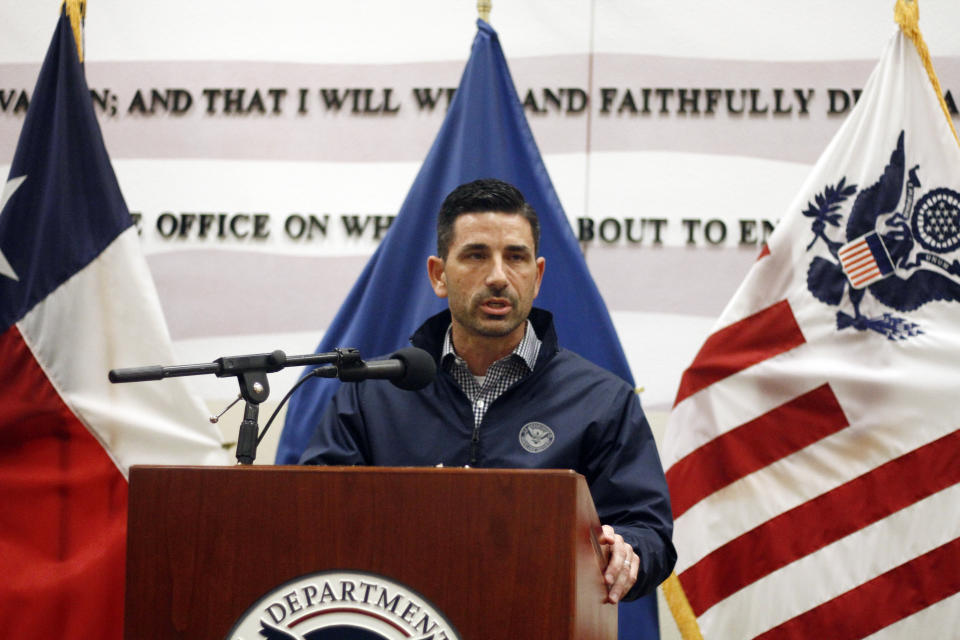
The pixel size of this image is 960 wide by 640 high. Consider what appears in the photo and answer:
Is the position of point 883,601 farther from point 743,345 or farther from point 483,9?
point 483,9

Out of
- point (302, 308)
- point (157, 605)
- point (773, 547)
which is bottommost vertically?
point (157, 605)

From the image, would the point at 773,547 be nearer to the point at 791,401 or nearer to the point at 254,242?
the point at 791,401

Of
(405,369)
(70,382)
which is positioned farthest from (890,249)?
(70,382)

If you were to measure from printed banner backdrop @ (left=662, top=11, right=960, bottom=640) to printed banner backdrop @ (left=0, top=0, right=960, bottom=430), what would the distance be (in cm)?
36

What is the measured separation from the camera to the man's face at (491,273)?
2.20 m

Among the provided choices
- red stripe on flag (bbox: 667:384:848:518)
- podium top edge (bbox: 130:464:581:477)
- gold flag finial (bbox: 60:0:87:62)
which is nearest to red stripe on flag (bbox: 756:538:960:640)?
red stripe on flag (bbox: 667:384:848:518)

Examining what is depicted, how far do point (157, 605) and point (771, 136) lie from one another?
8.17ft

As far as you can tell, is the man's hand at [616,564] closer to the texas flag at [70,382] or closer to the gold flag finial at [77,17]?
the texas flag at [70,382]

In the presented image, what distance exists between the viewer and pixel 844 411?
107 inches

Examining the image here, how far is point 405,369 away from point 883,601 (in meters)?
1.64

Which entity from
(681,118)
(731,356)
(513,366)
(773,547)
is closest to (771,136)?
(681,118)

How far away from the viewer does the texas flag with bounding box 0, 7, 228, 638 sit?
268cm

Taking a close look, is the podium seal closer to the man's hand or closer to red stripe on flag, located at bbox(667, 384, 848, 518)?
the man's hand

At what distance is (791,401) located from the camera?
2.78m
